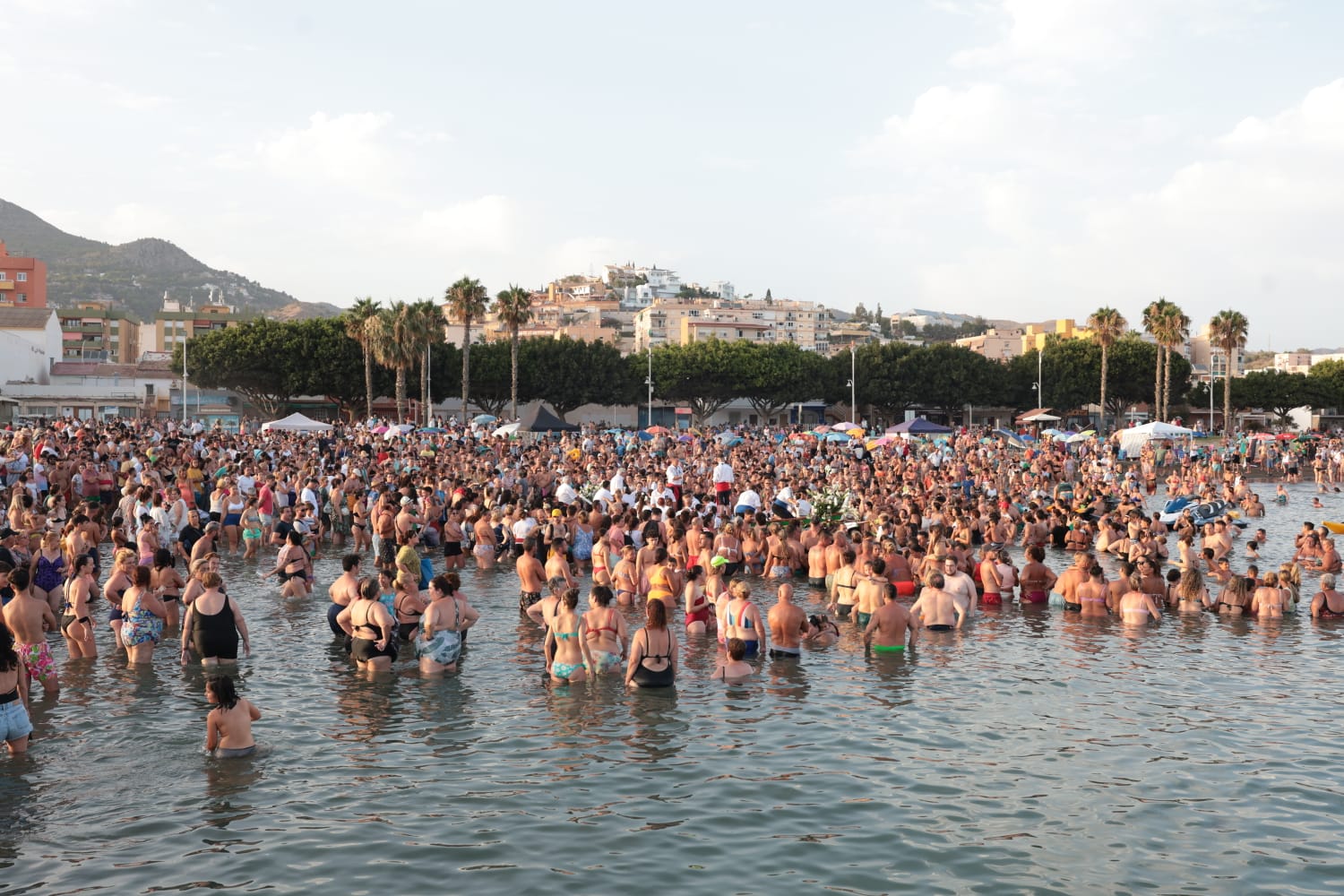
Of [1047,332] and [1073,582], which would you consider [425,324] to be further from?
[1047,332]

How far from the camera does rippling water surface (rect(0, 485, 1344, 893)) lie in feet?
22.9

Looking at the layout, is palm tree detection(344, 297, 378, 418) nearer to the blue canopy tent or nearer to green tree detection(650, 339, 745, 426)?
green tree detection(650, 339, 745, 426)

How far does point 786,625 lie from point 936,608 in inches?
101

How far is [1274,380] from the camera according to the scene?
85562mm

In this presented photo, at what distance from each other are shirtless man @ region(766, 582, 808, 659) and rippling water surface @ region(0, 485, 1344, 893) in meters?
0.27

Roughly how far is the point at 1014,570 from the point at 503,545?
29.4ft

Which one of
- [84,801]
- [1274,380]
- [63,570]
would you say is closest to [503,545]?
[63,570]

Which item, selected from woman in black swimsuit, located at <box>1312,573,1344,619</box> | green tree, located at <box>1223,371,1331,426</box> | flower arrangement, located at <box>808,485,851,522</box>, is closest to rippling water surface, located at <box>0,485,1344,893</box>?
woman in black swimsuit, located at <box>1312,573,1344,619</box>

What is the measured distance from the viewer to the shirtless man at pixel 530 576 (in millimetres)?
14523

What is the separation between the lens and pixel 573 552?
1845 cm

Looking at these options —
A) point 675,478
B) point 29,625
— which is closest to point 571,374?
point 675,478

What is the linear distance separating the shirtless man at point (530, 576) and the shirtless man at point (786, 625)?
390cm

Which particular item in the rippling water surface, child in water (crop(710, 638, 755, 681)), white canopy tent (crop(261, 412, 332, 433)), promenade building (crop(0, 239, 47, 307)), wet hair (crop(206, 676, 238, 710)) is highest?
promenade building (crop(0, 239, 47, 307))

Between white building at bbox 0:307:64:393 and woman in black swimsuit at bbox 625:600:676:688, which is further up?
white building at bbox 0:307:64:393
